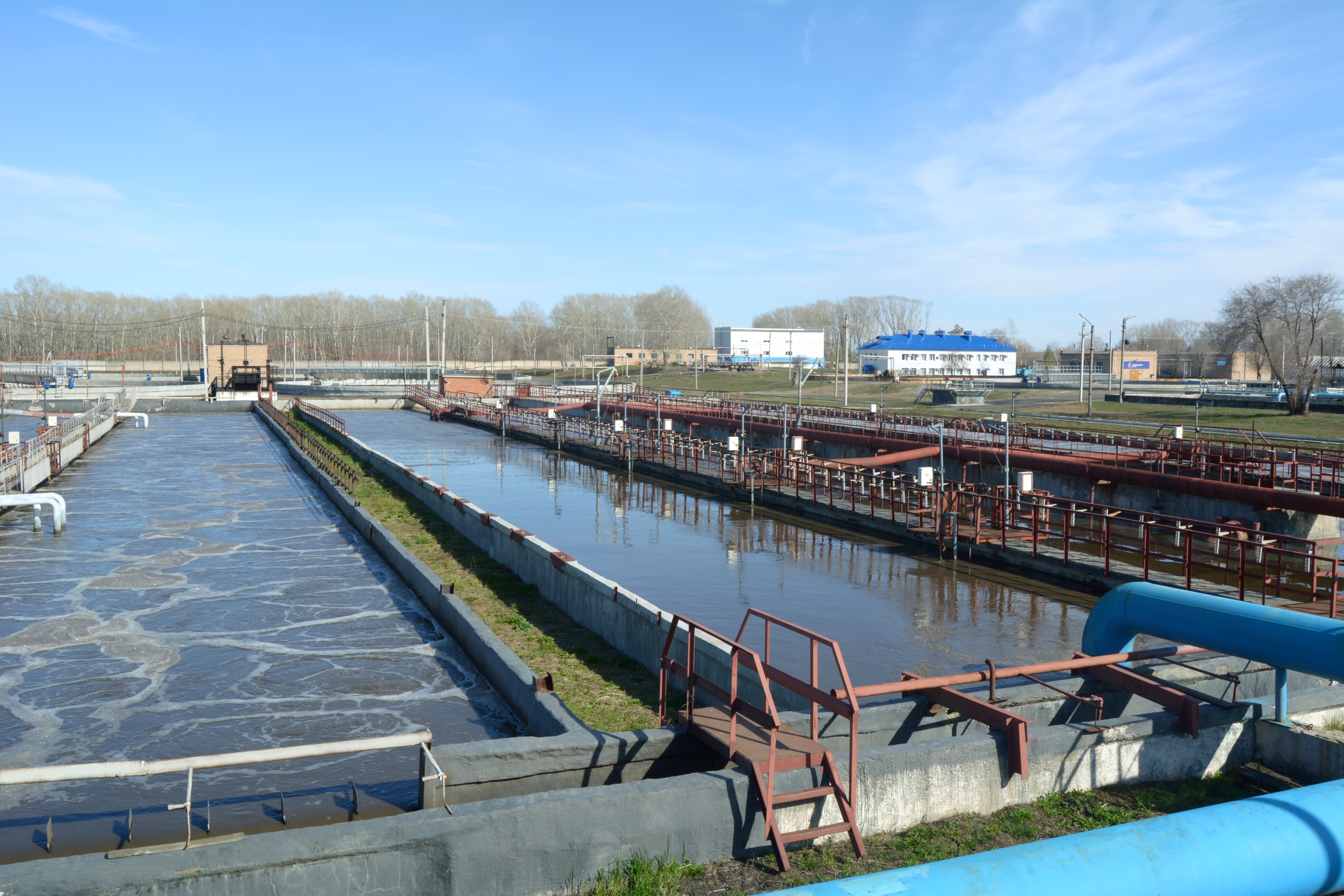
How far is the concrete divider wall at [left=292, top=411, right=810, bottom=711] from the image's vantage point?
33.9 feet

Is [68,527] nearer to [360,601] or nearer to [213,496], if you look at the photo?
[213,496]

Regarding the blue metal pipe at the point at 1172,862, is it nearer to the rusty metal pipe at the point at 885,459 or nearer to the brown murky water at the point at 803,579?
the brown murky water at the point at 803,579

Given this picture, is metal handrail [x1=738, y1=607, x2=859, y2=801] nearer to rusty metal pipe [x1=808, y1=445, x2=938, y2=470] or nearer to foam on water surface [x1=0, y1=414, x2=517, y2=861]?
foam on water surface [x1=0, y1=414, x2=517, y2=861]

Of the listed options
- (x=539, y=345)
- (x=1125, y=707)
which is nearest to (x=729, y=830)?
(x=1125, y=707)

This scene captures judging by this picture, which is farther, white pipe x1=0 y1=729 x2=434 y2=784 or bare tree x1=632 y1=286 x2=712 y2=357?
bare tree x1=632 y1=286 x2=712 y2=357

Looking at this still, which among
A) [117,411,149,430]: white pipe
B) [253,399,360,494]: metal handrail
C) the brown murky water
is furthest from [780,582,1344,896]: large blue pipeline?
[117,411,149,430]: white pipe

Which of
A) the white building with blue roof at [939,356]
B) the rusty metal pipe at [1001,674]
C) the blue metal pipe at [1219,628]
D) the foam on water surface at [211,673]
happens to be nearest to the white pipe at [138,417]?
the foam on water surface at [211,673]

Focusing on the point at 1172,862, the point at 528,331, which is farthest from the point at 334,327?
the point at 1172,862

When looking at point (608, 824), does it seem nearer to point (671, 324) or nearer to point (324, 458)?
point (324, 458)

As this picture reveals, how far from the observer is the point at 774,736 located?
685 cm

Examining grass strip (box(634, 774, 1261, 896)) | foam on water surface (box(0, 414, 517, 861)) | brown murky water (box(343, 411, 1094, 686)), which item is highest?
grass strip (box(634, 774, 1261, 896))

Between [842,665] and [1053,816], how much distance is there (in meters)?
2.18

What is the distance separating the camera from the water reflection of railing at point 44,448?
26156mm

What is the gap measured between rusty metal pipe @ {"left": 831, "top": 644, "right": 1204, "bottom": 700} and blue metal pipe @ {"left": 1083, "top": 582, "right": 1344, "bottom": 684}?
250 millimetres
